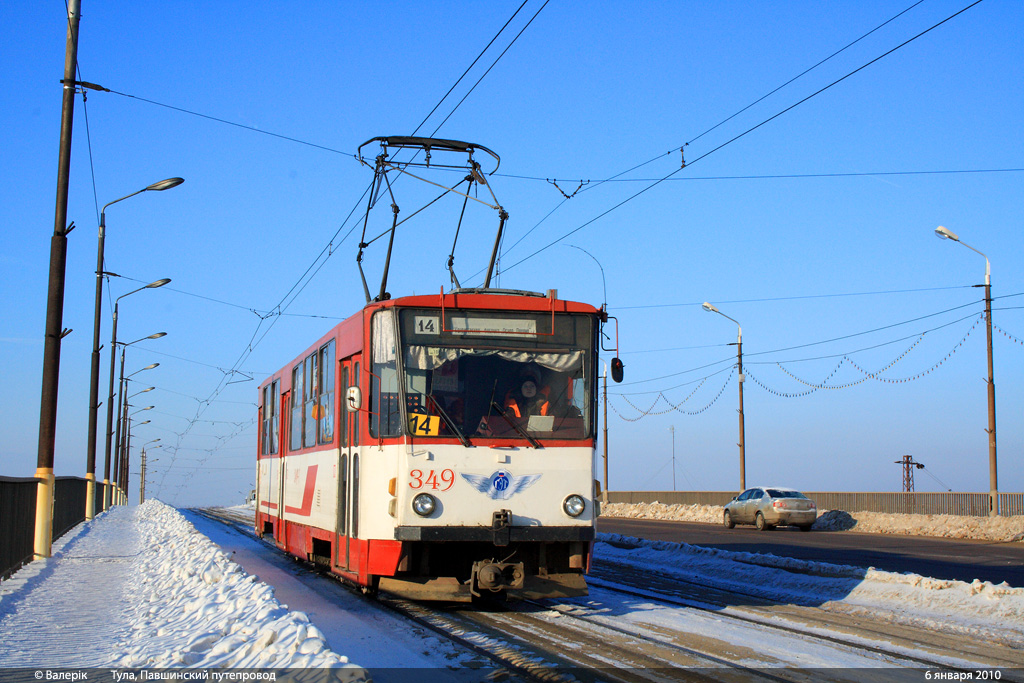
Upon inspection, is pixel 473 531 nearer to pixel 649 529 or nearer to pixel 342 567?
pixel 342 567

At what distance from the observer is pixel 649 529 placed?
2975cm

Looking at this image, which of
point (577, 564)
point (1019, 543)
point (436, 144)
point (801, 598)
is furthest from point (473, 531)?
point (1019, 543)

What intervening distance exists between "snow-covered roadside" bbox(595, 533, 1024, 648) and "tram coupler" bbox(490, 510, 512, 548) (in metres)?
4.42

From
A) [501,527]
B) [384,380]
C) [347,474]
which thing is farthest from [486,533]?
[347,474]

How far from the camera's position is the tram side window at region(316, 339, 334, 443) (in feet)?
39.5

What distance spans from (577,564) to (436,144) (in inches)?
261

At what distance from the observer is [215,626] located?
7973 mm

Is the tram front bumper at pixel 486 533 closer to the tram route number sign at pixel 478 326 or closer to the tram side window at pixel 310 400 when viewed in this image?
the tram route number sign at pixel 478 326

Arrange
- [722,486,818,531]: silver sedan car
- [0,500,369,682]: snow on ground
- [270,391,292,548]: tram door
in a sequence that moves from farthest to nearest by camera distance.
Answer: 1. [722,486,818,531]: silver sedan car
2. [270,391,292,548]: tram door
3. [0,500,369,682]: snow on ground

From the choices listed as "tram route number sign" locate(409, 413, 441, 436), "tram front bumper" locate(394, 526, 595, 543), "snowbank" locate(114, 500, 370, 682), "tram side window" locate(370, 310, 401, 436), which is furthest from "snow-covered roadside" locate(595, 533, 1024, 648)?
"snowbank" locate(114, 500, 370, 682)

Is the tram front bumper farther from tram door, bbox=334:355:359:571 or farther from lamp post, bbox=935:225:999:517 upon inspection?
lamp post, bbox=935:225:999:517

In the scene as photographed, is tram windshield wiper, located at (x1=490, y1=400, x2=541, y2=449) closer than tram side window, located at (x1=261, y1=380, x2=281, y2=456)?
Yes

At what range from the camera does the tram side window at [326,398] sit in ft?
39.5

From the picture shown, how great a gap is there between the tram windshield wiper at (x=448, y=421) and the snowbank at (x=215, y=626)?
2.35 m
